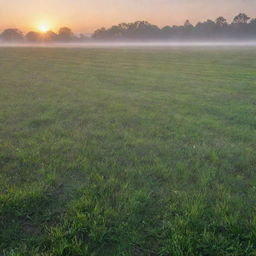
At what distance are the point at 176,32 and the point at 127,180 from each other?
184 meters

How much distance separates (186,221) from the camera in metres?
4.25

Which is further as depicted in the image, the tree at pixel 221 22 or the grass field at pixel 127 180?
the tree at pixel 221 22

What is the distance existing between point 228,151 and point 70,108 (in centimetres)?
648

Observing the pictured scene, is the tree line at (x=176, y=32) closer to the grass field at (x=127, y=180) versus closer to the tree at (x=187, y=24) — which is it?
the tree at (x=187, y=24)

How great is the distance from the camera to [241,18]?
539ft

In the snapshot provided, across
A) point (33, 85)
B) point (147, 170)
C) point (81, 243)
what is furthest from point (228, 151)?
point (33, 85)

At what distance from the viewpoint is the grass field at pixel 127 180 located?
3.93m

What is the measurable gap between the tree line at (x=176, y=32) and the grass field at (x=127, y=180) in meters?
172

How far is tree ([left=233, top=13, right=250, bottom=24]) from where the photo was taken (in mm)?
163400

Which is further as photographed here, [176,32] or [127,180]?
[176,32]

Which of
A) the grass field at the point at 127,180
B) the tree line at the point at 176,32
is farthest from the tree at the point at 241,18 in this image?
the grass field at the point at 127,180

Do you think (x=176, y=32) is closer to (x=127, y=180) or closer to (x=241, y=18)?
(x=241, y=18)

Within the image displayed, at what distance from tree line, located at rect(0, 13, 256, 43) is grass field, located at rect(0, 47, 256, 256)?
566 feet

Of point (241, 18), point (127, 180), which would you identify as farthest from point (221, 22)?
point (127, 180)
